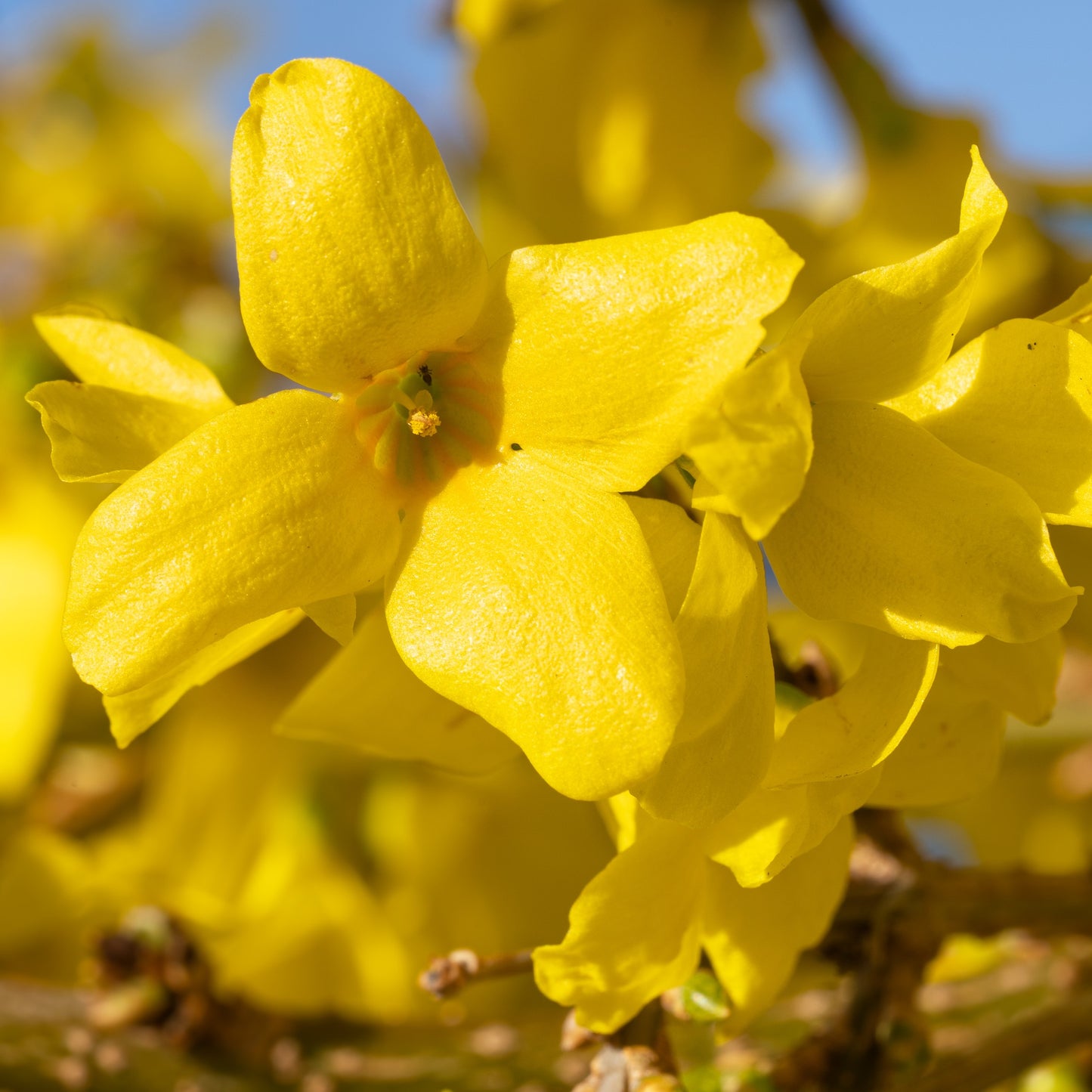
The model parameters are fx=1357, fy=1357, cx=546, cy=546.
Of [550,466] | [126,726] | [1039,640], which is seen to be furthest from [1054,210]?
[126,726]

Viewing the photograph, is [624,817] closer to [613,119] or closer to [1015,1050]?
[1015,1050]

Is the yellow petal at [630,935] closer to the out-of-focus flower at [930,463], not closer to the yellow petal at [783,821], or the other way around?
the yellow petal at [783,821]

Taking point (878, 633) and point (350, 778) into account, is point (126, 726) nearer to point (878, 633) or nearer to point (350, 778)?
point (878, 633)

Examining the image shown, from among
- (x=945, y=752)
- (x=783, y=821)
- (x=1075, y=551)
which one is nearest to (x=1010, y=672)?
(x=945, y=752)

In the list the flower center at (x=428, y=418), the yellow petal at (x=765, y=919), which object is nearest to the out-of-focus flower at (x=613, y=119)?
the flower center at (x=428, y=418)

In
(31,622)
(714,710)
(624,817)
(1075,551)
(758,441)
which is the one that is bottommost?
(31,622)
